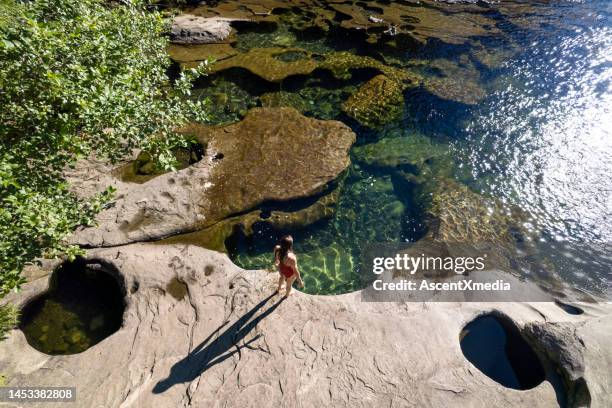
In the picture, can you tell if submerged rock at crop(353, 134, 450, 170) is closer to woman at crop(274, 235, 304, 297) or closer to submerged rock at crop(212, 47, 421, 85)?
submerged rock at crop(212, 47, 421, 85)

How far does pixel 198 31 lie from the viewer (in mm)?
16562

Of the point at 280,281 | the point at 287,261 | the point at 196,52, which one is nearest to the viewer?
the point at 287,261

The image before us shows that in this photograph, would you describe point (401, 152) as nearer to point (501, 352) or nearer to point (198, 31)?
point (501, 352)

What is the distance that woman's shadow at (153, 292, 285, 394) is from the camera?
6324 millimetres

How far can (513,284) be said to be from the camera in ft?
26.4

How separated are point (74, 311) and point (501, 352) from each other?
30.4 feet

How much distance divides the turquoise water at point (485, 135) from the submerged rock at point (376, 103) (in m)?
0.33

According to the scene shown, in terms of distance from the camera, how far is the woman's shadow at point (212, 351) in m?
6.32

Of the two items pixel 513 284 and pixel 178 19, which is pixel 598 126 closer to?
pixel 513 284

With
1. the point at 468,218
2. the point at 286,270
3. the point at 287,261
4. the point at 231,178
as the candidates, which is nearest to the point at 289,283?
the point at 286,270

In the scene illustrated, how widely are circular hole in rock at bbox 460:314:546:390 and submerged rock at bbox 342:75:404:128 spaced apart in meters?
7.51

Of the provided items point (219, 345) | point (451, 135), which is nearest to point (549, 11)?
point (451, 135)

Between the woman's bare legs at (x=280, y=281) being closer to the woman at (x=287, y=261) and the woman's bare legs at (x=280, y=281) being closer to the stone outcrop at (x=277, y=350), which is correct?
the woman at (x=287, y=261)

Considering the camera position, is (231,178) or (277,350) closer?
(277,350)
